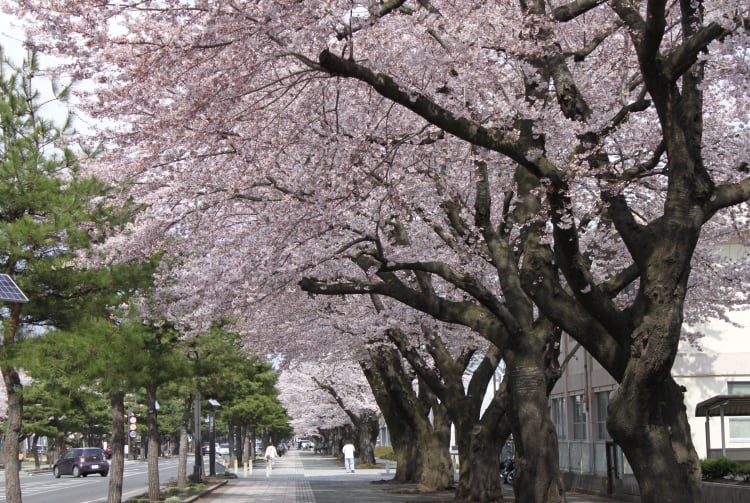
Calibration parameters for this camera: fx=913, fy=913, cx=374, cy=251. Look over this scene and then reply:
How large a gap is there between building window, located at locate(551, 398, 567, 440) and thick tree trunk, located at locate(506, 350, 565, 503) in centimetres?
2533

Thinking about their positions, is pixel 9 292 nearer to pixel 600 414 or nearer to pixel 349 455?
pixel 600 414

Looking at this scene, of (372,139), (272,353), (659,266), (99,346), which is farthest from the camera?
(272,353)

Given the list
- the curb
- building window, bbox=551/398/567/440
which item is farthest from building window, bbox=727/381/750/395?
the curb

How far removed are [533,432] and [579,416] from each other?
23773 mm

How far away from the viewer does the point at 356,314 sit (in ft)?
81.3

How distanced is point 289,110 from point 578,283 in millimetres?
5237

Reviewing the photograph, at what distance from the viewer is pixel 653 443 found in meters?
8.84

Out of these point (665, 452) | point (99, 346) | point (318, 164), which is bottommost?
point (665, 452)

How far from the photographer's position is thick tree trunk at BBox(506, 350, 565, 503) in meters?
13.5

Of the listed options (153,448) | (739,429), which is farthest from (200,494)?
(739,429)

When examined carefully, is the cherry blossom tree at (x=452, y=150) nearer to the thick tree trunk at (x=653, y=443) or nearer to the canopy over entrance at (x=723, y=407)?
the thick tree trunk at (x=653, y=443)

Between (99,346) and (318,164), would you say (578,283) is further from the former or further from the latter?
(99,346)

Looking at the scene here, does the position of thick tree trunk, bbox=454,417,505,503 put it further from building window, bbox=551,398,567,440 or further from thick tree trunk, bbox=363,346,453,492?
building window, bbox=551,398,567,440

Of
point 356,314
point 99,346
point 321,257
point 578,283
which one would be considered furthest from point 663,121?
point 356,314
